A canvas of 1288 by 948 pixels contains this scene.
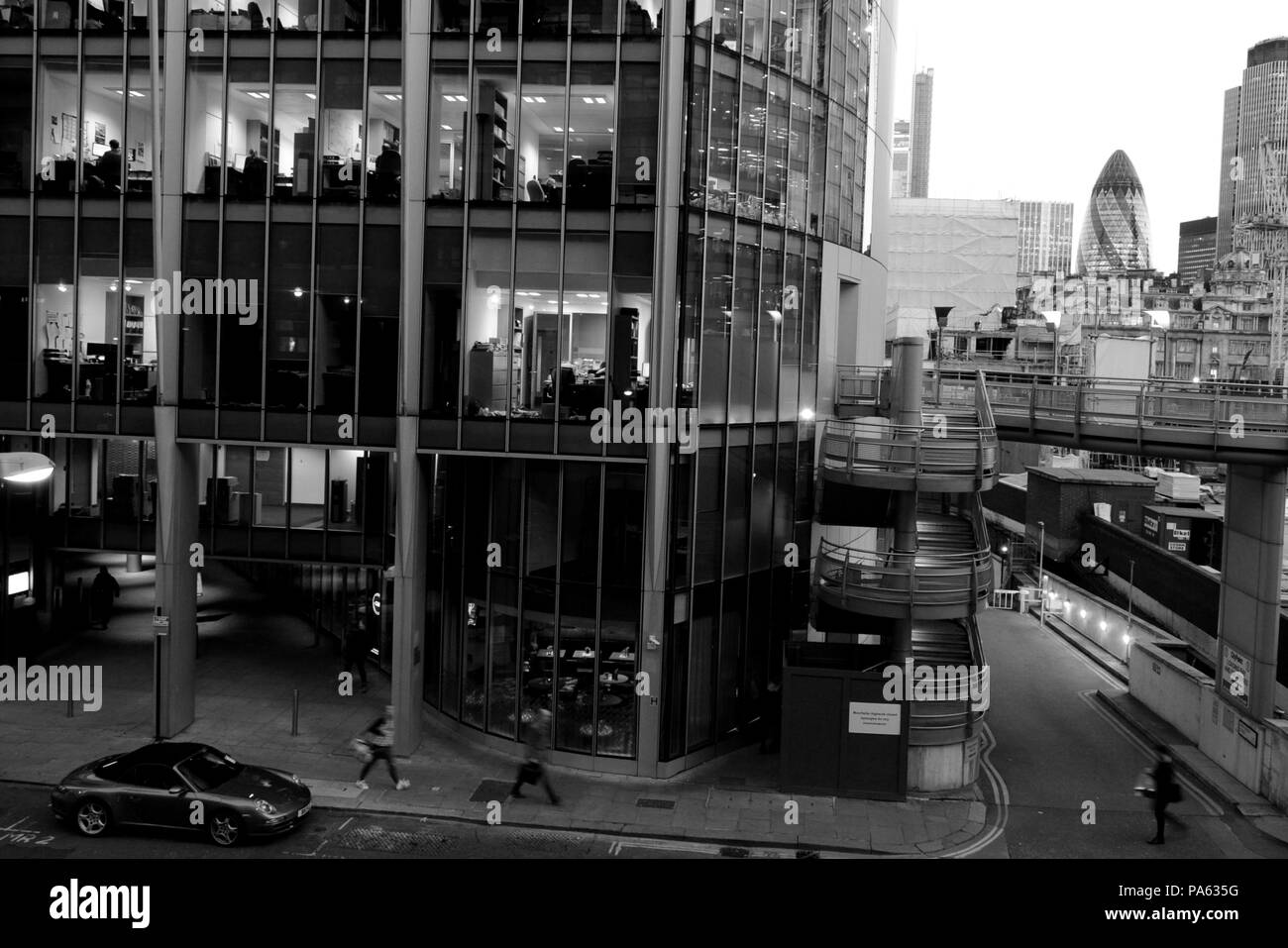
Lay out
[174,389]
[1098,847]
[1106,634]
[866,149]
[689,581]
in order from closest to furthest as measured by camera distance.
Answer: [1098,847] < [689,581] < [174,389] < [866,149] < [1106,634]

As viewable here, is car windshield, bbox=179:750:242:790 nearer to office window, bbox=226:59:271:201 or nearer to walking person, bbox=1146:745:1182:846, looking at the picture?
office window, bbox=226:59:271:201

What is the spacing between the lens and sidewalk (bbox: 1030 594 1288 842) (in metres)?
19.2

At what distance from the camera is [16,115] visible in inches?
901

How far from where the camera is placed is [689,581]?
2081 centimetres

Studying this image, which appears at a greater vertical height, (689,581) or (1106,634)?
(689,581)

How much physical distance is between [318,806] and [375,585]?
1019 cm

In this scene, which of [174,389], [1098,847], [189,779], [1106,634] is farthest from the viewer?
[1106,634]

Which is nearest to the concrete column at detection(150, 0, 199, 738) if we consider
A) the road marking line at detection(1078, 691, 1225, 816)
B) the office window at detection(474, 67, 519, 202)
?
the office window at detection(474, 67, 519, 202)

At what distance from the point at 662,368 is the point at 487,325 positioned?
383 cm

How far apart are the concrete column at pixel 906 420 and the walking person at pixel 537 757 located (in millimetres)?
7368

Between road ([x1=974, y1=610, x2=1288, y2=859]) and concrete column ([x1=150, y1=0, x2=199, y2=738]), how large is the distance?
1649 cm

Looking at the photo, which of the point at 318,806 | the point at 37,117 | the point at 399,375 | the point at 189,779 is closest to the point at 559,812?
the point at 318,806

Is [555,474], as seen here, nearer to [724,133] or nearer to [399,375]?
[399,375]

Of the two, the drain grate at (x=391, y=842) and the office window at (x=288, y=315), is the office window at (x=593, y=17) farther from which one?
the drain grate at (x=391, y=842)
